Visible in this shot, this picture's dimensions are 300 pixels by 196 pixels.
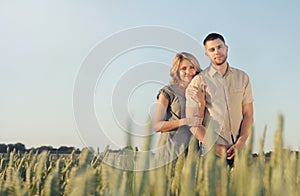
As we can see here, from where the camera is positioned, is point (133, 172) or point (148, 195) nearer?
point (148, 195)

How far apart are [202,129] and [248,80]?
0.61 m

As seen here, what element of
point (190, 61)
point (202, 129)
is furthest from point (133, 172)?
point (190, 61)

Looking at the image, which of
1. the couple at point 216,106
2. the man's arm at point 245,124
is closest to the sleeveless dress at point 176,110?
the couple at point 216,106

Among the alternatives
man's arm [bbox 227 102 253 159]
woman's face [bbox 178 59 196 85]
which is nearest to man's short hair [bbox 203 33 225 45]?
woman's face [bbox 178 59 196 85]

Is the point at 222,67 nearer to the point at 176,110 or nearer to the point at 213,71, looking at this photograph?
the point at 213,71

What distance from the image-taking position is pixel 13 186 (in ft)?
1.85

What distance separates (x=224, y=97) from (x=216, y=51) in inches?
13.2

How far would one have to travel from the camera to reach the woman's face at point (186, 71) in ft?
11.7

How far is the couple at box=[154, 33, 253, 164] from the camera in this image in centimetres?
304

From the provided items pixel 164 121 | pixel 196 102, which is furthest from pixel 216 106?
pixel 164 121

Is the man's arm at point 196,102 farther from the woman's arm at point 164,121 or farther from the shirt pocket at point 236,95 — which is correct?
the shirt pocket at point 236,95

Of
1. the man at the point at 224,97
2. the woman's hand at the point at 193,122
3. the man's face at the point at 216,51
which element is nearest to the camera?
the woman's hand at the point at 193,122

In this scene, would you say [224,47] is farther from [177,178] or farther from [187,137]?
[177,178]

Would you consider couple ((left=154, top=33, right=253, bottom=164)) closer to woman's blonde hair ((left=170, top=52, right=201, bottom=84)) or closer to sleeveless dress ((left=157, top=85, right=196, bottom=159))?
sleeveless dress ((left=157, top=85, right=196, bottom=159))
